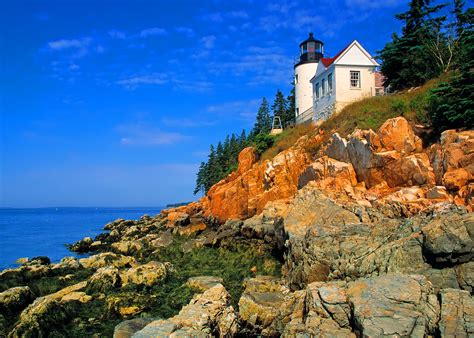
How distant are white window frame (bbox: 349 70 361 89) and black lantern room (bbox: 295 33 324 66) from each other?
997 cm

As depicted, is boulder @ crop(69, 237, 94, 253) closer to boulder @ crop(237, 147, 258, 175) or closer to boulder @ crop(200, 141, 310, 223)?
boulder @ crop(200, 141, 310, 223)

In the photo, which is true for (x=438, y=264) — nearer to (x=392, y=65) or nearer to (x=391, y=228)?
(x=391, y=228)

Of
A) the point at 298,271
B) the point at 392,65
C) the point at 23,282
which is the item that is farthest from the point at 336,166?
the point at 23,282

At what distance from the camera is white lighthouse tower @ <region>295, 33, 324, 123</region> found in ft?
133

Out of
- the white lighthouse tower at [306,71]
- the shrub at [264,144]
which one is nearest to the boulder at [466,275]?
the shrub at [264,144]

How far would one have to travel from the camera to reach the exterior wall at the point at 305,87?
133ft

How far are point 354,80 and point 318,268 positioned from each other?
23.4 meters

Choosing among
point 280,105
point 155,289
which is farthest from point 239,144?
point 155,289

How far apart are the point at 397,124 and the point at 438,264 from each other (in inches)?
460

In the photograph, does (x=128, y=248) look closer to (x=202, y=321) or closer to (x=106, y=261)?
(x=106, y=261)

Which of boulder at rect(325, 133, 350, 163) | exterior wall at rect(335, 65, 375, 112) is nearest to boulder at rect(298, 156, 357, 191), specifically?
boulder at rect(325, 133, 350, 163)

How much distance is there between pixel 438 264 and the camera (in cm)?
1009

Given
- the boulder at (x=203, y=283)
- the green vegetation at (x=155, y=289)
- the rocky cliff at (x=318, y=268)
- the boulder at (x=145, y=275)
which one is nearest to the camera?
the rocky cliff at (x=318, y=268)

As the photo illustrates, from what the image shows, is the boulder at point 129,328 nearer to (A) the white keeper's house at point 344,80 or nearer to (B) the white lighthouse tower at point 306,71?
(A) the white keeper's house at point 344,80
